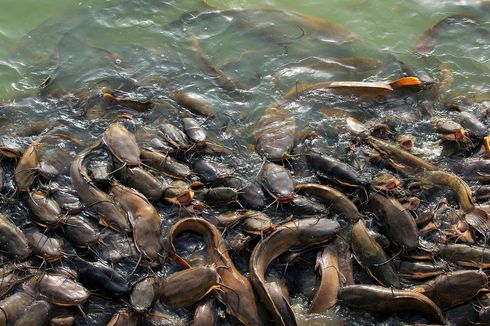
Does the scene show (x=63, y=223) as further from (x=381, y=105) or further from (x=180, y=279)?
(x=381, y=105)

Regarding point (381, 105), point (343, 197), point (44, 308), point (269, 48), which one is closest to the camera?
point (44, 308)

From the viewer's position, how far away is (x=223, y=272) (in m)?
4.14

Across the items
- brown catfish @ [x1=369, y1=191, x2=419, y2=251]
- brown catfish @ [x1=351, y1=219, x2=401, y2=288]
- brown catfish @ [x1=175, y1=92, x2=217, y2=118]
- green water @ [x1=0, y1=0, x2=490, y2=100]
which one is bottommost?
brown catfish @ [x1=351, y1=219, x2=401, y2=288]

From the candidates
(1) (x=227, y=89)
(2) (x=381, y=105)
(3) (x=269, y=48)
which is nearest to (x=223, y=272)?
(1) (x=227, y=89)

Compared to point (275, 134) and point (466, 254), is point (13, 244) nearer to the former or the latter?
point (275, 134)

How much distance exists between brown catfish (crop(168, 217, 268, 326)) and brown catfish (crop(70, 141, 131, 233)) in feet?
1.47

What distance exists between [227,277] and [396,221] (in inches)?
60.8

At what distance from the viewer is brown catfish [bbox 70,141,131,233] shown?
14.3 ft

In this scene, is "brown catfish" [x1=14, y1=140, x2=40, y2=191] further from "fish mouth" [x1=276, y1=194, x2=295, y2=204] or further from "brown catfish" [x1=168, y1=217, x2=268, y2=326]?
"fish mouth" [x1=276, y1=194, x2=295, y2=204]

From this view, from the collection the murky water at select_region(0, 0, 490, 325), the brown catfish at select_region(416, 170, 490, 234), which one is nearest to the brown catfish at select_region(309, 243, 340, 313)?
the murky water at select_region(0, 0, 490, 325)

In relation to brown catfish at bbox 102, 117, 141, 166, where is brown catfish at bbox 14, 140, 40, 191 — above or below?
below

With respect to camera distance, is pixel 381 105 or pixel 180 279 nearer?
pixel 180 279

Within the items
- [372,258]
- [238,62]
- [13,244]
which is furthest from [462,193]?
[13,244]

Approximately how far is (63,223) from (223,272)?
4.59 feet
